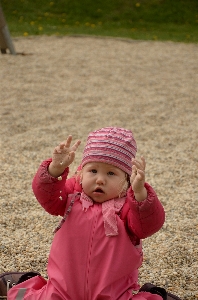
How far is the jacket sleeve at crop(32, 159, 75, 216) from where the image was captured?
6.46 ft

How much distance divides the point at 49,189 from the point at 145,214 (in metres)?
0.42

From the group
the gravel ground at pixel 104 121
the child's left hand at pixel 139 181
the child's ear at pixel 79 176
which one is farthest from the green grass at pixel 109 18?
the child's left hand at pixel 139 181

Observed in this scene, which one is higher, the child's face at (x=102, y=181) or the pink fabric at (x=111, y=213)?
the child's face at (x=102, y=181)

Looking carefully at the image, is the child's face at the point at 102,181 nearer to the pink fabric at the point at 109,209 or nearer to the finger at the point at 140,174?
the pink fabric at the point at 109,209

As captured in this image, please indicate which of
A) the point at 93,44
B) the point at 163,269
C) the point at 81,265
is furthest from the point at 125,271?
the point at 93,44

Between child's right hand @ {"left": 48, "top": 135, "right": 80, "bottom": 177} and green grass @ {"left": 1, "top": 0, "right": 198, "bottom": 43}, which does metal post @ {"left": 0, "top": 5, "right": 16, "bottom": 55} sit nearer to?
green grass @ {"left": 1, "top": 0, "right": 198, "bottom": 43}

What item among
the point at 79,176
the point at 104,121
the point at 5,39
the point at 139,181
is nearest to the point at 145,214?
the point at 139,181

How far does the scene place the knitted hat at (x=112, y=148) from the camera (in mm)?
1998

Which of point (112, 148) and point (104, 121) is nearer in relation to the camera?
point (112, 148)

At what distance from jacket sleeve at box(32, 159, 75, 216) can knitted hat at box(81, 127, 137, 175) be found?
0.15 meters

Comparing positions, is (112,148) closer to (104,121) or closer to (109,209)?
(109,209)

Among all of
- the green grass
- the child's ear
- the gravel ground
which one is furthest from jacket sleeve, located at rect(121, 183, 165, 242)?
the green grass

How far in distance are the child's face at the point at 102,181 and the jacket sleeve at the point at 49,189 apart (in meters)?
0.10

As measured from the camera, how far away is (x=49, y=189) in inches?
77.6
